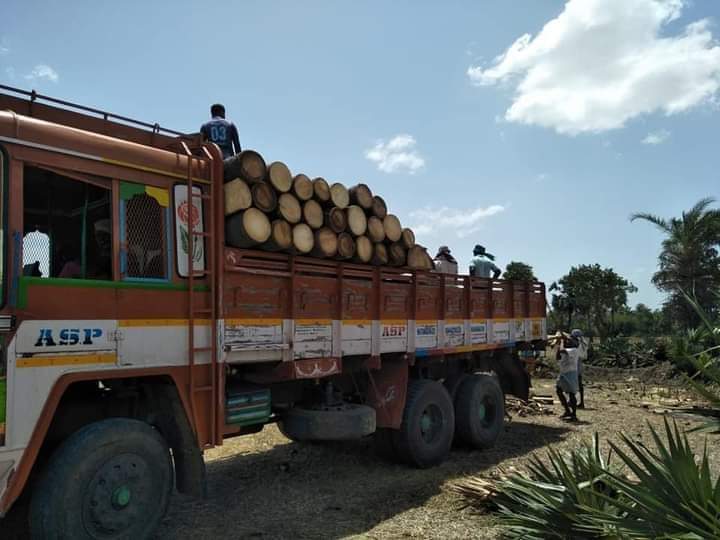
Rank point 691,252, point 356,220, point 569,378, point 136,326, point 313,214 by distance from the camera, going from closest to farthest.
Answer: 1. point 136,326
2. point 313,214
3. point 356,220
4. point 569,378
5. point 691,252

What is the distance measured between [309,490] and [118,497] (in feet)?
8.56

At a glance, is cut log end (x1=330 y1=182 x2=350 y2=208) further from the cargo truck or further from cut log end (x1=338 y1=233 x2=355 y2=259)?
the cargo truck

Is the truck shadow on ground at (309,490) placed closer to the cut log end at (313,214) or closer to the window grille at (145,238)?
the window grille at (145,238)

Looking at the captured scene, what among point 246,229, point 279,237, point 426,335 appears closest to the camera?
point 246,229

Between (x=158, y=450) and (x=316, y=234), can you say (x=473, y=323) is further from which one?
(x=158, y=450)

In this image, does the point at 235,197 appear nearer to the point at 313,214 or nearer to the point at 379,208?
the point at 313,214

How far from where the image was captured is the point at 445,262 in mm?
8711

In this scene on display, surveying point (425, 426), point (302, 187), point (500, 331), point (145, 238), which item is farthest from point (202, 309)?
point (500, 331)

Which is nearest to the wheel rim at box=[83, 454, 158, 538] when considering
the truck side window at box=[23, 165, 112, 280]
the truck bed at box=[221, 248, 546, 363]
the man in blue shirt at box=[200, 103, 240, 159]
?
the truck bed at box=[221, 248, 546, 363]

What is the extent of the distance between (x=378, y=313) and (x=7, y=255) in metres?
3.88

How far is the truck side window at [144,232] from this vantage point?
4.51 m

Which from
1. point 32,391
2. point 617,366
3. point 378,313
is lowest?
point 617,366

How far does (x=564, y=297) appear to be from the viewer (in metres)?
27.8

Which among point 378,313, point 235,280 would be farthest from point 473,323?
point 235,280
